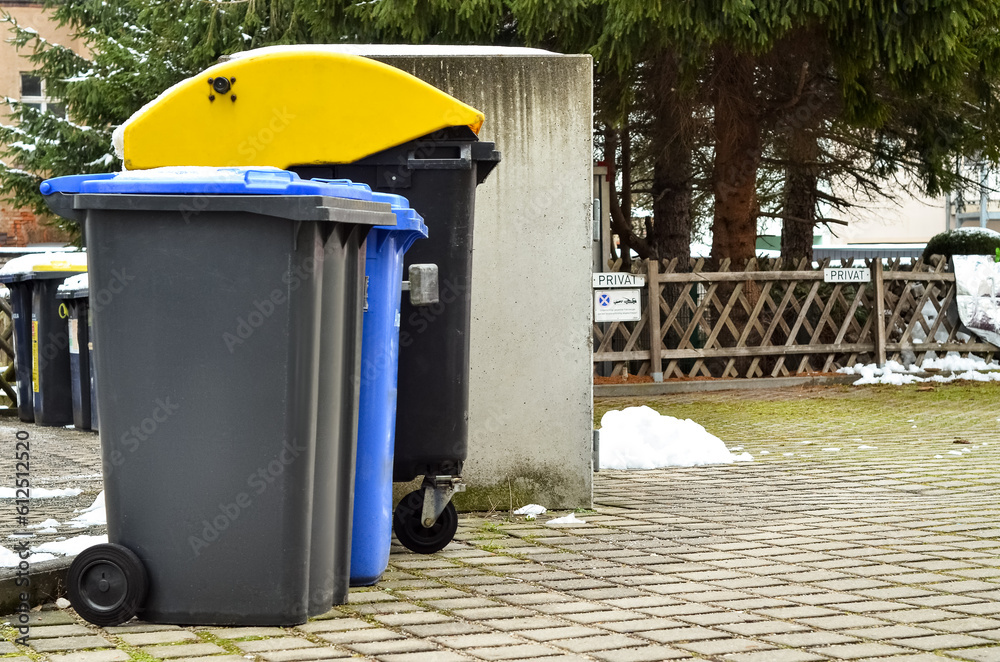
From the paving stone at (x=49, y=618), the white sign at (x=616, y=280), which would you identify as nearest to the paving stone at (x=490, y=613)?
the paving stone at (x=49, y=618)

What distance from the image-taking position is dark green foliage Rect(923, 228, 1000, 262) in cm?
1831

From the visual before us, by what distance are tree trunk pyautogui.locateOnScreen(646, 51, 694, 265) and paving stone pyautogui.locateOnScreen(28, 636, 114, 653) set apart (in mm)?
10325

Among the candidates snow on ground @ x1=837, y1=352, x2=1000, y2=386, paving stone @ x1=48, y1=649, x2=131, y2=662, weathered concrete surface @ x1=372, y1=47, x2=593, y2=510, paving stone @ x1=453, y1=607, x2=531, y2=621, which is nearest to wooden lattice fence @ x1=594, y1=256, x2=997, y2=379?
snow on ground @ x1=837, y1=352, x2=1000, y2=386

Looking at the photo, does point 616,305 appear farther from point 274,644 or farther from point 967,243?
point 967,243

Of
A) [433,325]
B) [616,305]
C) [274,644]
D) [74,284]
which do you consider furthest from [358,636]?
[74,284]

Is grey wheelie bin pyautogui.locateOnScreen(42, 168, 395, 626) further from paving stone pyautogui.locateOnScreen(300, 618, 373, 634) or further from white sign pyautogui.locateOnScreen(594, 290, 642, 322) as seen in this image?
white sign pyautogui.locateOnScreen(594, 290, 642, 322)

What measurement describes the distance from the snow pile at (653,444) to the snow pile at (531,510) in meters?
1.97

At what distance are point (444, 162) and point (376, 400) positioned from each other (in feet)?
4.02

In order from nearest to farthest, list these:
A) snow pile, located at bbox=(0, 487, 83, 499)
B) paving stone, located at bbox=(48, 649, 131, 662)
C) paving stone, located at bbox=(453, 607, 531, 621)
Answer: paving stone, located at bbox=(48, 649, 131, 662) < paving stone, located at bbox=(453, 607, 531, 621) < snow pile, located at bbox=(0, 487, 83, 499)

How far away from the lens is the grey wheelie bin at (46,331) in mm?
11445

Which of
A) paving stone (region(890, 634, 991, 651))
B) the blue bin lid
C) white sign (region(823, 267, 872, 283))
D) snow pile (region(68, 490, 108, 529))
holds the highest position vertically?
the blue bin lid

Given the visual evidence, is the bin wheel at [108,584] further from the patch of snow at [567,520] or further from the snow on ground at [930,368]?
the snow on ground at [930,368]

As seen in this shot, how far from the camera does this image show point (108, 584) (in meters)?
3.87

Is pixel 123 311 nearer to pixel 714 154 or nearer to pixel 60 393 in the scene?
pixel 60 393
